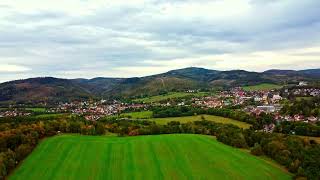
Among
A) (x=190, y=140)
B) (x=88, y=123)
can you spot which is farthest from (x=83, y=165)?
(x=88, y=123)

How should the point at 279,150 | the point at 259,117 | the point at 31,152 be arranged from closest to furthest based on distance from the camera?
the point at 279,150, the point at 31,152, the point at 259,117

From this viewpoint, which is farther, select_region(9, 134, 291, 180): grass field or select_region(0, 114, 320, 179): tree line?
select_region(0, 114, 320, 179): tree line

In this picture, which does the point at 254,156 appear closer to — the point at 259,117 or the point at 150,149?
the point at 150,149

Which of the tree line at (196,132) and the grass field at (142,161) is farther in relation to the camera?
the tree line at (196,132)

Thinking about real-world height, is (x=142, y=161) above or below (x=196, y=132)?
above

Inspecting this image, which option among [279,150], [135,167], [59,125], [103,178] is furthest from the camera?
[59,125]

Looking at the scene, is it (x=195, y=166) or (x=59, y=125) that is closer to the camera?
(x=195, y=166)

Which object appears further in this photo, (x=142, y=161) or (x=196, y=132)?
(x=196, y=132)
